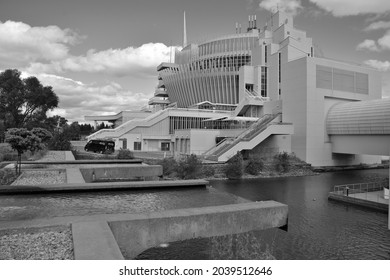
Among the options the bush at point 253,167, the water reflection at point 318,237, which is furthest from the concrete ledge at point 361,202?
the bush at point 253,167

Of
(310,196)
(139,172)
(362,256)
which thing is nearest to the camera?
(362,256)

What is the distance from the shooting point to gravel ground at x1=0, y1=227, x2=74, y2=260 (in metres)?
5.97

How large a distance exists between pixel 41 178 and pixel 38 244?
11.5m

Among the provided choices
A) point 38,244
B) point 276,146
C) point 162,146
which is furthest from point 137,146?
point 38,244

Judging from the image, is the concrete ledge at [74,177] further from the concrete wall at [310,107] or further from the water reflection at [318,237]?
the concrete wall at [310,107]

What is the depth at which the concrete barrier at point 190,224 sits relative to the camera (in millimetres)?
7613

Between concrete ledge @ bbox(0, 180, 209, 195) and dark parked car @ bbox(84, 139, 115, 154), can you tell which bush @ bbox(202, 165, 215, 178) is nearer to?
dark parked car @ bbox(84, 139, 115, 154)

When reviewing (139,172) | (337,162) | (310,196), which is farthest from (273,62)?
(139,172)

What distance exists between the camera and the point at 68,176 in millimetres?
16375

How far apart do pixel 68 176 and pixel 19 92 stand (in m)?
32.2

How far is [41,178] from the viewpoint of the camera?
16797 millimetres

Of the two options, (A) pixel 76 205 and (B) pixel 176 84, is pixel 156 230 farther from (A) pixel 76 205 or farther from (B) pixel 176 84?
(B) pixel 176 84

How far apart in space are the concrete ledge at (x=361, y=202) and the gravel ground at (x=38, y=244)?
19369 millimetres
